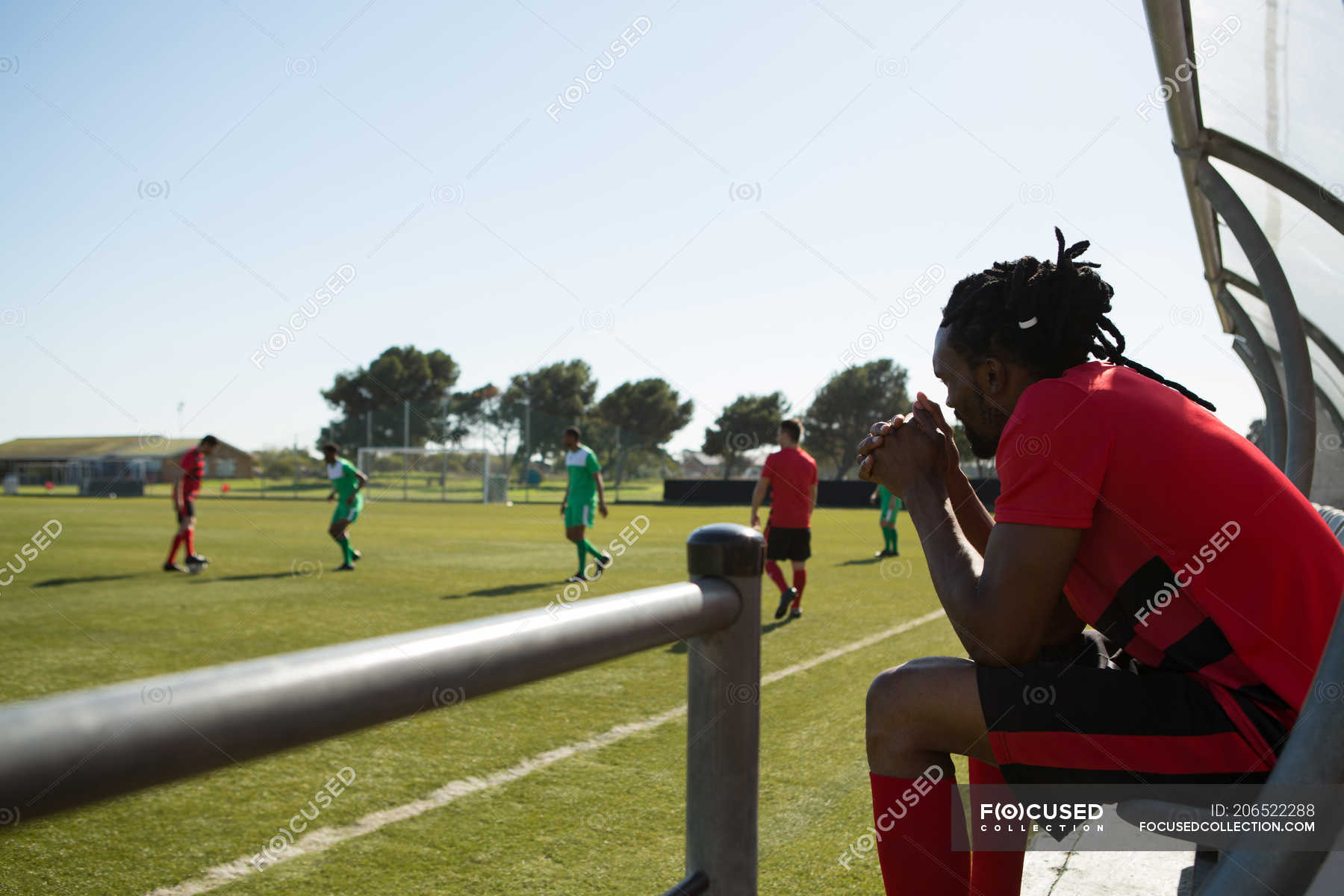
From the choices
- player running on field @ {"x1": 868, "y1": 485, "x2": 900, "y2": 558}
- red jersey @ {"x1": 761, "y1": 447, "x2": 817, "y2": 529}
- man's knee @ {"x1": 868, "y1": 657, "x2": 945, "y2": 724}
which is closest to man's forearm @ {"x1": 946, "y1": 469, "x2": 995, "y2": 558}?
man's knee @ {"x1": 868, "y1": 657, "x2": 945, "y2": 724}

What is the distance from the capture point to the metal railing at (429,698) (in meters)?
0.65

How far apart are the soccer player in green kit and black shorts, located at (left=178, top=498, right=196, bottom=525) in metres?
1.91

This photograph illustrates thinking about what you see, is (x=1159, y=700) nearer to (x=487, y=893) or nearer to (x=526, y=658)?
(x=526, y=658)

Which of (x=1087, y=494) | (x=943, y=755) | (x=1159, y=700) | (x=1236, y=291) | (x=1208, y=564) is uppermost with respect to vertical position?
(x=1236, y=291)

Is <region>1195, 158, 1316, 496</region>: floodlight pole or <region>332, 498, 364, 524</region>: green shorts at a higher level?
<region>1195, 158, 1316, 496</region>: floodlight pole

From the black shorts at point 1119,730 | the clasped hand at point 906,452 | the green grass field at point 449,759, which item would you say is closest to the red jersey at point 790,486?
the green grass field at point 449,759

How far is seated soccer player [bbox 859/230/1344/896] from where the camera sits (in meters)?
1.58

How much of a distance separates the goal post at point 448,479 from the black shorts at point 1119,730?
45.9 meters

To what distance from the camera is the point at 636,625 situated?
1341 mm

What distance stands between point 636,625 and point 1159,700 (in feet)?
3.21

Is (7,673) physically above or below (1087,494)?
below

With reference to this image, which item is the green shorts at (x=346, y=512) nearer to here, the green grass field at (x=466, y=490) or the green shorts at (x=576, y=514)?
the green shorts at (x=576, y=514)

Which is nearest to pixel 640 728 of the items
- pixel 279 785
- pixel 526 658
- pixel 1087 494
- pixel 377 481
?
pixel 279 785

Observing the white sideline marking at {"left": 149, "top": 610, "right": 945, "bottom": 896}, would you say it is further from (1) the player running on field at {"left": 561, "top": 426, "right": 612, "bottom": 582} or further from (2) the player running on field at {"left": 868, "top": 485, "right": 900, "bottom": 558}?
(2) the player running on field at {"left": 868, "top": 485, "right": 900, "bottom": 558}
